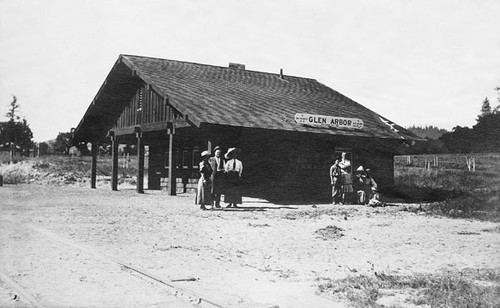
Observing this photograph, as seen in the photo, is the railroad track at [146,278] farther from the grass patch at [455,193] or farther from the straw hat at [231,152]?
the grass patch at [455,193]

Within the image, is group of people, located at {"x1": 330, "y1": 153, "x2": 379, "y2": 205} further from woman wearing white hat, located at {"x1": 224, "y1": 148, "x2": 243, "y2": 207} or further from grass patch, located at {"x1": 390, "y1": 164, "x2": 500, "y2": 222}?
woman wearing white hat, located at {"x1": 224, "y1": 148, "x2": 243, "y2": 207}

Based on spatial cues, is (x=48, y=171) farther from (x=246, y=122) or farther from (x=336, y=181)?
(x=336, y=181)

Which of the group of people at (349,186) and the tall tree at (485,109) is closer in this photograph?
the tall tree at (485,109)

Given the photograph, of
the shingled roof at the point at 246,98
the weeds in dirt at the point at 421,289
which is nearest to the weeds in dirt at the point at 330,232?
the weeds in dirt at the point at 421,289

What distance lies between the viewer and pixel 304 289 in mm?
5922

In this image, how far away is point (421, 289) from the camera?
19.1 feet

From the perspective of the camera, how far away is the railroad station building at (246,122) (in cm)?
1803

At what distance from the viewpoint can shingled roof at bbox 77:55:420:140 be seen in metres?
17.6

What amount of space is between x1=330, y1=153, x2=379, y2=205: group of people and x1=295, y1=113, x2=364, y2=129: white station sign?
190 centimetres

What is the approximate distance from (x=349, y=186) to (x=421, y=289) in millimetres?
12265

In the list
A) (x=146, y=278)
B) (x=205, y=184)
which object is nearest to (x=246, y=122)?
(x=205, y=184)

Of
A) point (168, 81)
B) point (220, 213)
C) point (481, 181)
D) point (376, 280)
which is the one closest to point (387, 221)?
point (220, 213)

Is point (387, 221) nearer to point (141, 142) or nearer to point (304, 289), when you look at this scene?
point (304, 289)

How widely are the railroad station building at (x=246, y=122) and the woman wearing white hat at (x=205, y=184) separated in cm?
170
